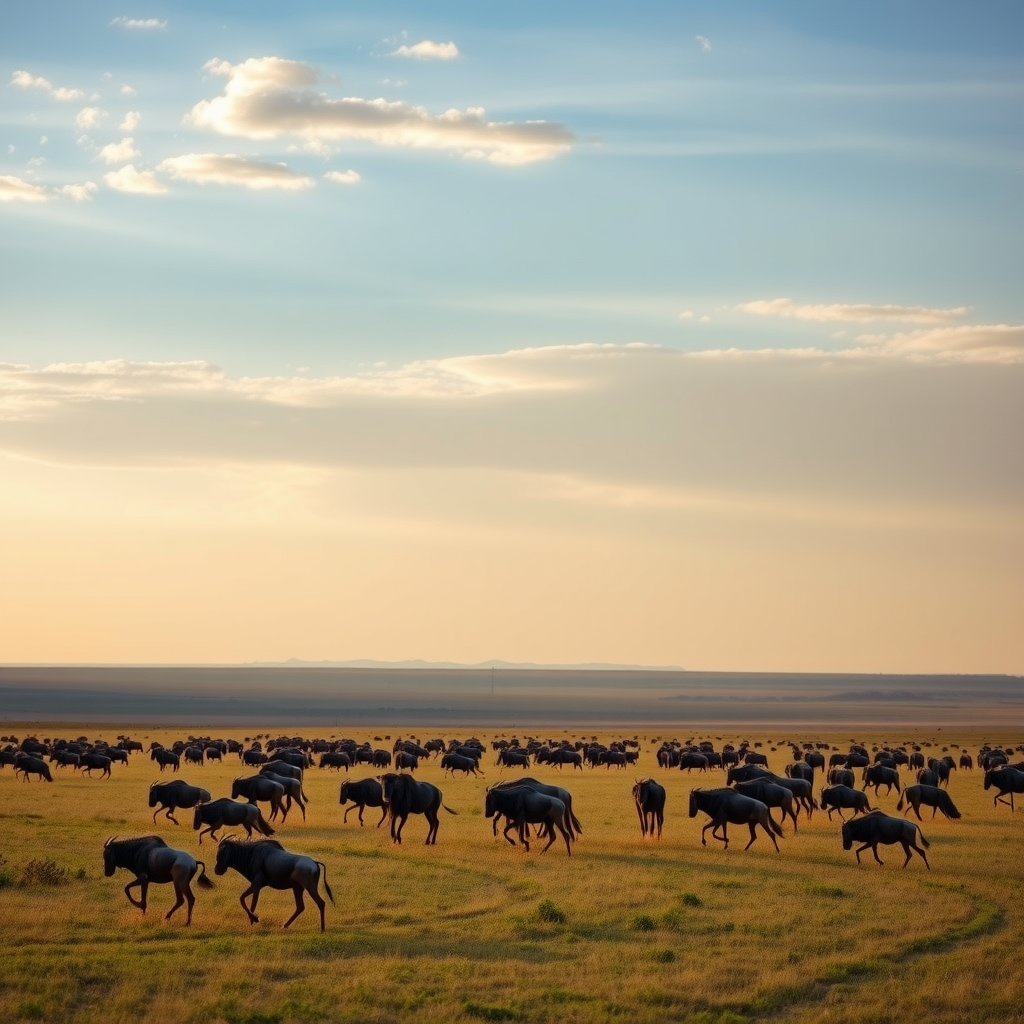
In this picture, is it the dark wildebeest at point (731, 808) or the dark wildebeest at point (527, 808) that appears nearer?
the dark wildebeest at point (527, 808)

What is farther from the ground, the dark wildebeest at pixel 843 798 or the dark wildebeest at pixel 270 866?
the dark wildebeest at pixel 270 866

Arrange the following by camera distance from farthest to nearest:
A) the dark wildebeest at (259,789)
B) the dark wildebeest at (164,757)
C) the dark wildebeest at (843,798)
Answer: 1. the dark wildebeest at (164,757)
2. the dark wildebeest at (843,798)
3. the dark wildebeest at (259,789)

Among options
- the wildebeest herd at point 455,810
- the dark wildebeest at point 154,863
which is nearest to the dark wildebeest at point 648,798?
the wildebeest herd at point 455,810

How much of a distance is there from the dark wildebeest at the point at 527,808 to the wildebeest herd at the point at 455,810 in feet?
0.10

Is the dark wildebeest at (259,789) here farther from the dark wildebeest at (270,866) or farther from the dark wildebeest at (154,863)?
the dark wildebeest at (270,866)

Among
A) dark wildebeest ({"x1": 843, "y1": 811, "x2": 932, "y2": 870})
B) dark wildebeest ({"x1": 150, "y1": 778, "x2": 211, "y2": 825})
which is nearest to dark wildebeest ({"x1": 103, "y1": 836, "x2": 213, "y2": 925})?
dark wildebeest ({"x1": 150, "y1": 778, "x2": 211, "y2": 825})

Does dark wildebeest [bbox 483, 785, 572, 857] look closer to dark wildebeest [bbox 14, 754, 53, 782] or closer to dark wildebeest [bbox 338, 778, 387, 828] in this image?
dark wildebeest [bbox 338, 778, 387, 828]

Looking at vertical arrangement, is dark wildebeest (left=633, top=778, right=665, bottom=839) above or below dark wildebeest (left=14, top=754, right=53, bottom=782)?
above

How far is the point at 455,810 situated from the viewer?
4372 centimetres

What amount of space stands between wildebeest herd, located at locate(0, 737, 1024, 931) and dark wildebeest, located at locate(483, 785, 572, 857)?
29mm

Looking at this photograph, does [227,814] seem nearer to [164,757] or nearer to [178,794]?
[178,794]

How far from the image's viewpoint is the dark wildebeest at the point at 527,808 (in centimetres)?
3152

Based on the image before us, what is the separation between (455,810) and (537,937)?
22.4m

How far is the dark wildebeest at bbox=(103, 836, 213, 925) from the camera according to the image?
21594 millimetres
